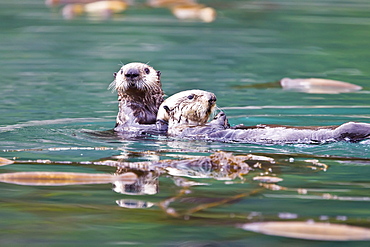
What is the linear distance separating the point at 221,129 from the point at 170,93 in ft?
9.10

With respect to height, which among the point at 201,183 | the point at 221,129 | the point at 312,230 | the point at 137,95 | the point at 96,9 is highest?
the point at 96,9

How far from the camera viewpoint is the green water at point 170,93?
350 cm

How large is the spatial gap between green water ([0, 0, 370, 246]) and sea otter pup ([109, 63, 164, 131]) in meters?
0.33

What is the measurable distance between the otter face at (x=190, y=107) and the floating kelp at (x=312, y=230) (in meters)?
2.31

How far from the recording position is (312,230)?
3.29 m

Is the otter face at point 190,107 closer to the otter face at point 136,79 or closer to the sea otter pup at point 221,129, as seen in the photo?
the sea otter pup at point 221,129

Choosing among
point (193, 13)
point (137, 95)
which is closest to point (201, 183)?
point (137, 95)

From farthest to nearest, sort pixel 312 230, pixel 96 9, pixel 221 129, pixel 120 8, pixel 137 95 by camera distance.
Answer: pixel 96 9 < pixel 120 8 < pixel 137 95 < pixel 221 129 < pixel 312 230

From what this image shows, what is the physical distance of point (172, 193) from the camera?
391cm

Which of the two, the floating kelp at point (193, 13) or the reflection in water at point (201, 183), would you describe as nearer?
the reflection in water at point (201, 183)

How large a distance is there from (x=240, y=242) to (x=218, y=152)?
59.9 inches

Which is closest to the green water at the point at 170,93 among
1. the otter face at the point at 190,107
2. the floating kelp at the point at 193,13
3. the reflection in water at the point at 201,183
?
the reflection in water at the point at 201,183

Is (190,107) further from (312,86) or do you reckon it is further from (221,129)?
(312,86)

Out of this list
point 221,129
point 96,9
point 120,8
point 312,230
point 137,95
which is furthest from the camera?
point 96,9
